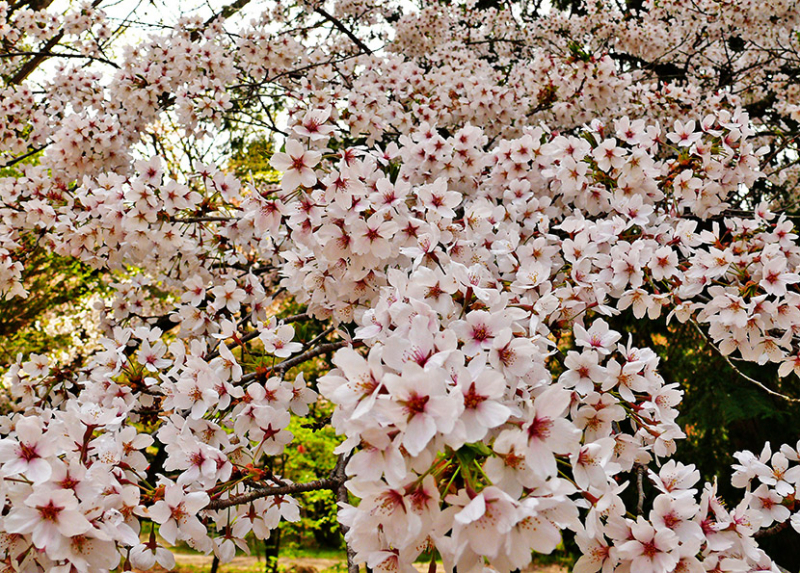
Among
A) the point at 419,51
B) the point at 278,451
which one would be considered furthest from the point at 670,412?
the point at 419,51

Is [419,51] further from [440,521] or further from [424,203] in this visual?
[440,521]

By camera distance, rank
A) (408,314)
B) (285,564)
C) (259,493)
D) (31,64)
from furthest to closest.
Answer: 1. (285,564)
2. (31,64)
3. (259,493)
4. (408,314)

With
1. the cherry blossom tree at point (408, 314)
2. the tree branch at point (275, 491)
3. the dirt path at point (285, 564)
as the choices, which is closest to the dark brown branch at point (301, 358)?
the cherry blossom tree at point (408, 314)

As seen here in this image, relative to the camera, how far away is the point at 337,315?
2.09m

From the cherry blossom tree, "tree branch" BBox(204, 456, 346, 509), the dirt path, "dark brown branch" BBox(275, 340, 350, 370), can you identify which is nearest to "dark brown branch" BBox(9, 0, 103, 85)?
the cherry blossom tree

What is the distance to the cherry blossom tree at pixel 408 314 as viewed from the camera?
1037mm

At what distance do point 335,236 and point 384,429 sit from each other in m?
1.00

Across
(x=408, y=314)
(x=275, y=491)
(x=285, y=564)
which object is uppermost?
(x=408, y=314)

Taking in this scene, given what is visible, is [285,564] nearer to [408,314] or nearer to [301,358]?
[301,358]

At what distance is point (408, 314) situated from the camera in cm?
123

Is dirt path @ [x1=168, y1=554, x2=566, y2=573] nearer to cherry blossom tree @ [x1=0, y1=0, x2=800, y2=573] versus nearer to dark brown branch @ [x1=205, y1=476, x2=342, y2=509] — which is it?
cherry blossom tree @ [x1=0, y1=0, x2=800, y2=573]

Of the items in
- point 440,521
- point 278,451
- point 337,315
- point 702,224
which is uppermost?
point 440,521

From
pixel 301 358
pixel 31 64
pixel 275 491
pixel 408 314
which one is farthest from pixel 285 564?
pixel 408 314

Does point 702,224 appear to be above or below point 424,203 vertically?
below
